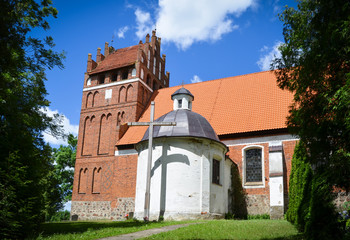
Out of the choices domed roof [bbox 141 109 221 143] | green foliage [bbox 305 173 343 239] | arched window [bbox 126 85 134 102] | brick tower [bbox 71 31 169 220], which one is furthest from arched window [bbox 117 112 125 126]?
green foliage [bbox 305 173 343 239]

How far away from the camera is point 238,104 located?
74.5 feet

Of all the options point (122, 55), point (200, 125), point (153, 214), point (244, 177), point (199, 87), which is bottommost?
point (153, 214)

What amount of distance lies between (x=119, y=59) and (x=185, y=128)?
13991mm

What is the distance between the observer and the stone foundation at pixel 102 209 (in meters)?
22.3

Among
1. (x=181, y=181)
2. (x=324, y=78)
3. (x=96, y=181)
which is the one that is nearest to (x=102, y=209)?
(x=96, y=181)

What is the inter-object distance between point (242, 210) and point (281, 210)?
2.58m

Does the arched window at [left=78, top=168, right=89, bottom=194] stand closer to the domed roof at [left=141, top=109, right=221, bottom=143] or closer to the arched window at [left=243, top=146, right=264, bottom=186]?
the domed roof at [left=141, top=109, right=221, bottom=143]

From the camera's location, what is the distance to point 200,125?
1695 centimetres

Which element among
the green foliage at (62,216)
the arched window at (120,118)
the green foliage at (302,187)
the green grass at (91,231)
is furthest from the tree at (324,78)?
the green foliage at (62,216)

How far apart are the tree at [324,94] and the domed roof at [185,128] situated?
7.65 m

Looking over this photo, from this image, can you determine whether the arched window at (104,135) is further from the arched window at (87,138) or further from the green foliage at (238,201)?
the green foliage at (238,201)

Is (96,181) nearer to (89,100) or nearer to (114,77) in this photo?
(89,100)

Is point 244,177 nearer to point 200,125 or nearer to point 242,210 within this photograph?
point 242,210

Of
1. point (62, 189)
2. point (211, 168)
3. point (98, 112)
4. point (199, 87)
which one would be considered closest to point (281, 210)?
point (211, 168)
